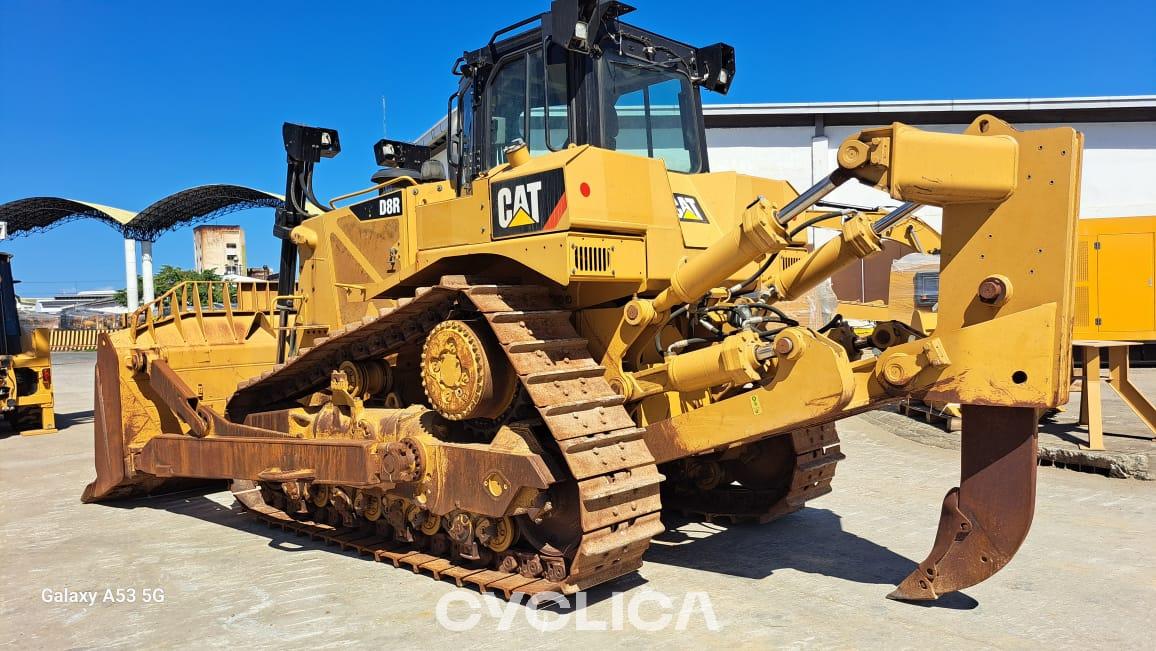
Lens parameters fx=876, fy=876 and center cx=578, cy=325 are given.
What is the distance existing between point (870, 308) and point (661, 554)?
6.40 m

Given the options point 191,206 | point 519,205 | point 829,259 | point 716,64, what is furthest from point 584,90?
point 191,206

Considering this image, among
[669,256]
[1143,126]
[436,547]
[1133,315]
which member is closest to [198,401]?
[436,547]

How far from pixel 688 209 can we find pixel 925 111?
20865mm

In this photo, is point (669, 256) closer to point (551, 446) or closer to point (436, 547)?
point (551, 446)

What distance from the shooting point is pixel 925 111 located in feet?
78.9

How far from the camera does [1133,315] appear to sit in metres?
10.9

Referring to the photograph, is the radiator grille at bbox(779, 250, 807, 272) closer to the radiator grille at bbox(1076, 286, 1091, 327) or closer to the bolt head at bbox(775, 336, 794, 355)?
the bolt head at bbox(775, 336, 794, 355)

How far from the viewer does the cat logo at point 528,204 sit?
5.07m

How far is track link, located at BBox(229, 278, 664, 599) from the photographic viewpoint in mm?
4727

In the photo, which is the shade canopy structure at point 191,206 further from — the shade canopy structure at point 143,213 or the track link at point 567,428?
the track link at point 567,428

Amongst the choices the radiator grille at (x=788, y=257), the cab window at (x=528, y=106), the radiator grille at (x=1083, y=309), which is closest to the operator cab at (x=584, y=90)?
the cab window at (x=528, y=106)

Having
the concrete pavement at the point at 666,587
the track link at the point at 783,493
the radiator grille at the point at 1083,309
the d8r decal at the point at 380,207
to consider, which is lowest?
the concrete pavement at the point at 666,587

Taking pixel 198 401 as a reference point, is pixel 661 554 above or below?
below
